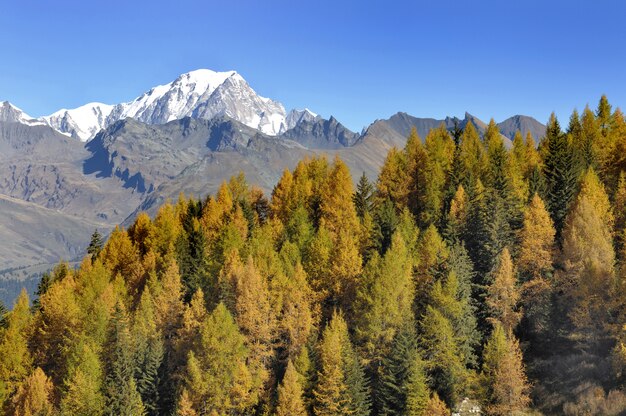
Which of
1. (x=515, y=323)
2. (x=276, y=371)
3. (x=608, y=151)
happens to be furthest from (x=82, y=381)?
(x=608, y=151)

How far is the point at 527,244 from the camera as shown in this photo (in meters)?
62.4

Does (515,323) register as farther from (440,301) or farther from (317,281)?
(317,281)

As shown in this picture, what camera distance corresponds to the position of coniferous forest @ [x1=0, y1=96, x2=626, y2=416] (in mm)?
53844

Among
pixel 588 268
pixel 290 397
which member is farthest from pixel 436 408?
pixel 588 268

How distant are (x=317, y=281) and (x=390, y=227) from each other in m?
14.6

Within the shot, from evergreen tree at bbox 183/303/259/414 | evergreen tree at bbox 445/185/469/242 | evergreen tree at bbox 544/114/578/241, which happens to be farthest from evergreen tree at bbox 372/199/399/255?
evergreen tree at bbox 183/303/259/414

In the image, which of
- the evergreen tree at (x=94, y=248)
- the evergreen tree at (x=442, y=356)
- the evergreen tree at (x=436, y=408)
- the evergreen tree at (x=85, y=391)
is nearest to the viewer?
the evergreen tree at (x=436, y=408)

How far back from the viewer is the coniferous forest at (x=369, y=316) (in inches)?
2120

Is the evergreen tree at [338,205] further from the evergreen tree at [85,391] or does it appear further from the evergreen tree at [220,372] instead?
the evergreen tree at [85,391]

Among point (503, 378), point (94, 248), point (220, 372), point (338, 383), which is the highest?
point (94, 248)

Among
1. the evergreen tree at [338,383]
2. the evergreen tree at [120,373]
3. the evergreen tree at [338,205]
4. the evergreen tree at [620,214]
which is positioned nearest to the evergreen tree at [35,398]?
the evergreen tree at [120,373]

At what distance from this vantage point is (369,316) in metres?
57.3

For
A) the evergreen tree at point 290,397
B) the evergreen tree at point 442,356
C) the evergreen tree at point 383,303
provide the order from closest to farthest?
the evergreen tree at point 290,397 < the evergreen tree at point 442,356 < the evergreen tree at point 383,303

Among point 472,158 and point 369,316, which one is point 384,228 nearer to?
point 369,316
